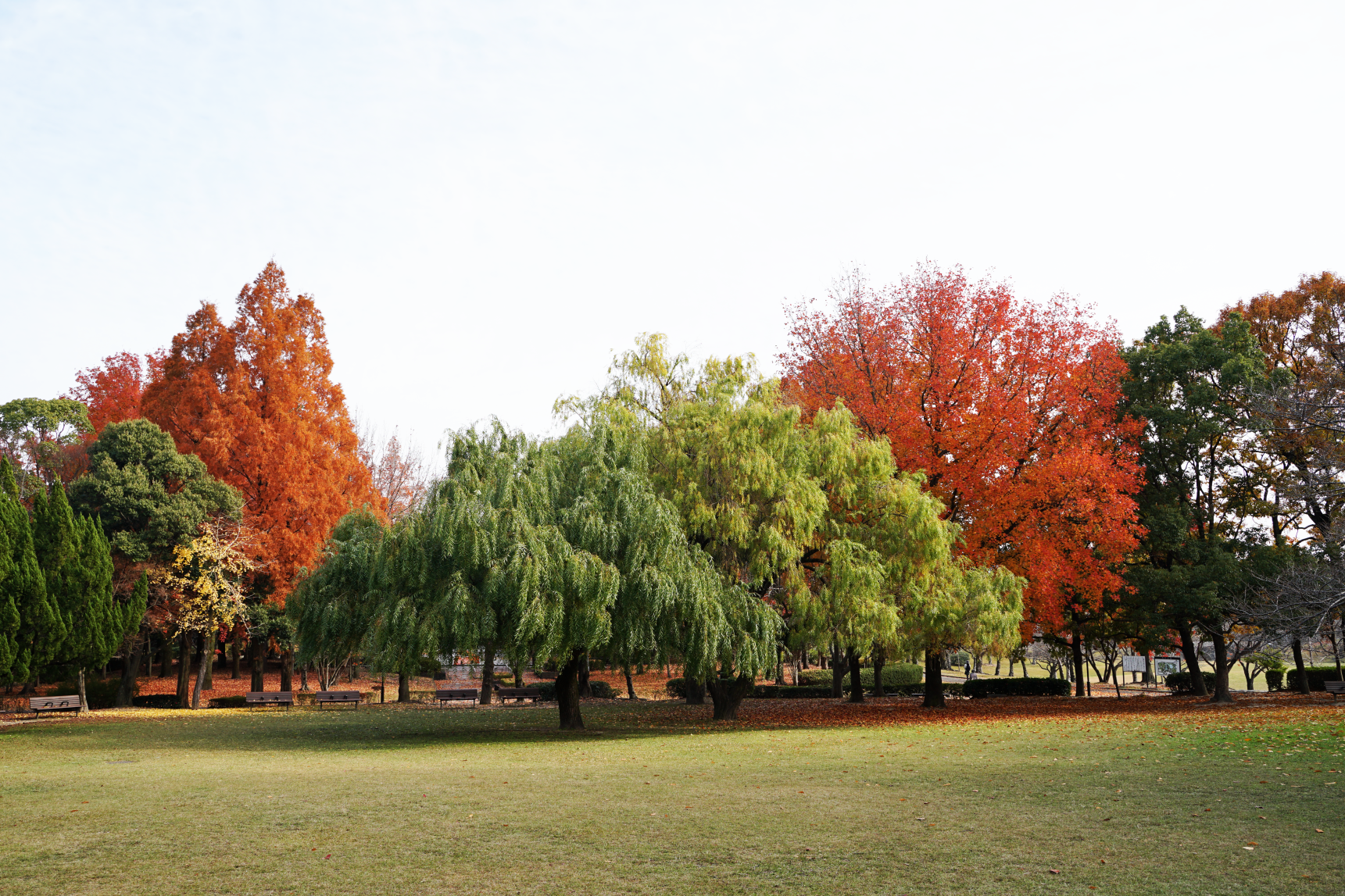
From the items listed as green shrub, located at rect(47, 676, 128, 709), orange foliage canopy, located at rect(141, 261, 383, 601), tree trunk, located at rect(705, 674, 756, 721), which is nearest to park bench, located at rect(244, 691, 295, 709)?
orange foliage canopy, located at rect(141, 261, 383, 601)

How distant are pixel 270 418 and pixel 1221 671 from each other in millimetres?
33098

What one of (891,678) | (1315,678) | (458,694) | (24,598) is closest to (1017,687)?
(891,678)

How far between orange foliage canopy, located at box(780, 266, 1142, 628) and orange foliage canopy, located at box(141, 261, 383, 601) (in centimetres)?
1831

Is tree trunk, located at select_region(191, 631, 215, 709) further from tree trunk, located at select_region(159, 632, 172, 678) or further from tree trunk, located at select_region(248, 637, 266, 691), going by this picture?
tree trunk, located at select_region(159, 632, 172, 678)

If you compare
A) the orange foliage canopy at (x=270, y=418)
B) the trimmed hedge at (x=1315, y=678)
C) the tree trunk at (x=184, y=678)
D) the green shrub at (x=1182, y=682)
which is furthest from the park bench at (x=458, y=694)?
the trimmed hedge at (x=1315, y=678)

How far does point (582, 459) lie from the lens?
787 inches

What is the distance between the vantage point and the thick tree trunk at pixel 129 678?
32.3 meters

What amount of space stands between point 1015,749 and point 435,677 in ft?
112

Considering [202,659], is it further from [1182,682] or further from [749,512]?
[1182,682]

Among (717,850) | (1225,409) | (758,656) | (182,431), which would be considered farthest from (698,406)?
(182,431)

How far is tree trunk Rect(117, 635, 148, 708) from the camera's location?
106 feet

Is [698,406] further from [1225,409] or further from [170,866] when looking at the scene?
[1225,409]

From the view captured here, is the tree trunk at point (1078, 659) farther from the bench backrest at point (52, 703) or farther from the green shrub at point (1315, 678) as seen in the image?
the bench backrest at point (52, 703)

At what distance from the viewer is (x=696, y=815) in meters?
9.12
